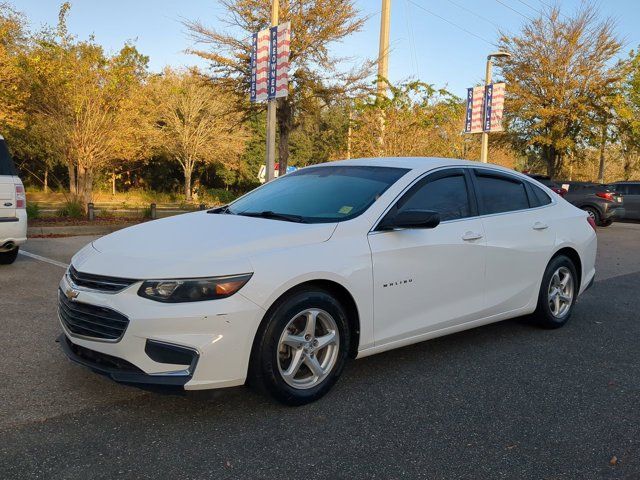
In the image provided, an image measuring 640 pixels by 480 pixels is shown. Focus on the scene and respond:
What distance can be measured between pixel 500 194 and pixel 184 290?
303 cm

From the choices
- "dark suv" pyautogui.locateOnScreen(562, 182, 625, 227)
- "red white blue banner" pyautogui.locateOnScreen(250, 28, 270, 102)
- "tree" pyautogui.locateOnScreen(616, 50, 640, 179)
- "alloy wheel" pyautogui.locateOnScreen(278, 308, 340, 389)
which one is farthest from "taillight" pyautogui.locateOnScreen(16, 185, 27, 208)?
"tree" pyautogui.locateOnScreen(616, 50, 640, 179)

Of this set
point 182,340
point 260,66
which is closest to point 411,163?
point 182,340

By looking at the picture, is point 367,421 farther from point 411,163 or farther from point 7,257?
point 7,257

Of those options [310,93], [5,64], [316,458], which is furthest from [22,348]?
[5,64]

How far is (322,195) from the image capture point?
13.9ft

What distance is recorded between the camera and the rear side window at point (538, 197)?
5.27 m

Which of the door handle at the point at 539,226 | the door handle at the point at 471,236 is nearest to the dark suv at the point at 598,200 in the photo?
the door handle at the point at 539,226

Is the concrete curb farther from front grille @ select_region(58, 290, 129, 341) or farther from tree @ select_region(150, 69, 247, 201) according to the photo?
tree @ select_region(150, 69, 247, 201)

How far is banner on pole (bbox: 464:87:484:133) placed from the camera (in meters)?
22.5

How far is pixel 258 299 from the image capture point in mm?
3156

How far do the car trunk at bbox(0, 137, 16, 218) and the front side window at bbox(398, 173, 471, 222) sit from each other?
5.80 metres

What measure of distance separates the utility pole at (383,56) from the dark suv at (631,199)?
9828 mm

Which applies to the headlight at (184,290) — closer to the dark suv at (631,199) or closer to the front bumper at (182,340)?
the front bumper at (182,340)

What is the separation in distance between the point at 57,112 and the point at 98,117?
2.21 meters
